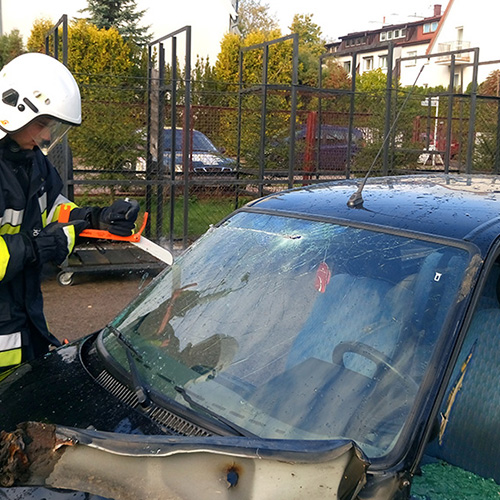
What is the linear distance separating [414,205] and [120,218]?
1.61 m

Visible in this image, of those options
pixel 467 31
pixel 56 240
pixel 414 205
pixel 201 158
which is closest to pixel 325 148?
pixel 201 158

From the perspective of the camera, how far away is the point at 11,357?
305 centimetres

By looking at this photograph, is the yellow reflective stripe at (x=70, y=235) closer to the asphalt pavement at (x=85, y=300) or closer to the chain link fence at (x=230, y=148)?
A: the asphalt pavement at (x=85, y=300)

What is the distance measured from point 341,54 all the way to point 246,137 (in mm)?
2230

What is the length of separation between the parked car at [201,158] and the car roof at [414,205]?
22.1ft

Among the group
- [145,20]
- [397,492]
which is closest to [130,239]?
[397,492]

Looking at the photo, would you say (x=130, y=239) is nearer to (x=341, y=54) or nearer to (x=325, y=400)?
(x=325, y=400)

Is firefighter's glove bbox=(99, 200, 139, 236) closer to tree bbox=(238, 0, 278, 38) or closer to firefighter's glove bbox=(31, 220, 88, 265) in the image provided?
firefighter's glove bbox=(31, 220, 88, 265)

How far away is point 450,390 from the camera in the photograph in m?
1.91

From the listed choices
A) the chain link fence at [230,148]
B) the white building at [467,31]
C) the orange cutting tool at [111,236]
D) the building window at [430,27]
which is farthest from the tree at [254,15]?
the orange cutting tool at [111,236]

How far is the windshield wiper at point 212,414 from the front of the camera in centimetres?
186

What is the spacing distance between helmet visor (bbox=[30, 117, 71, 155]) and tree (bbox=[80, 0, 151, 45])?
24.9 m

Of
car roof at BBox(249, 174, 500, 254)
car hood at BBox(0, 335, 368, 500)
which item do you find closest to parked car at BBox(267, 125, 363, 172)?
car roof at BBox(249, 174, 500, 254)

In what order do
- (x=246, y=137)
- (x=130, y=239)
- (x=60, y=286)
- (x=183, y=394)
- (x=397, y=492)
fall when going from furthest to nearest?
(x=246, y=137) < (x=60, y=286) < (x=130, y=239) < (x=183, y=394) < (x=397, y=492)
